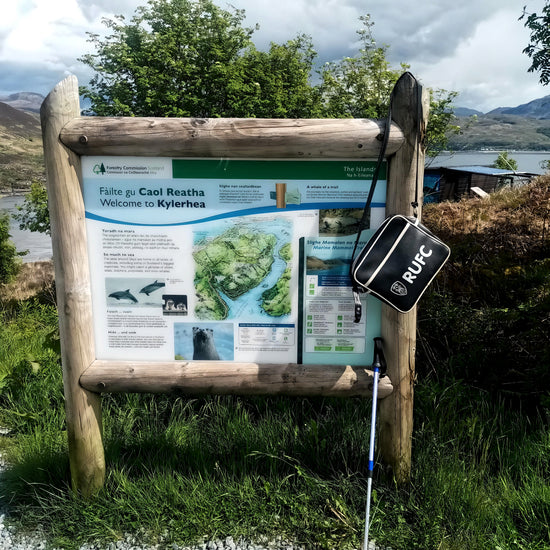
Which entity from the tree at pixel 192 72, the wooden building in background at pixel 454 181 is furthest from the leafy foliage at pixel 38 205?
the wooden building in background at pixel 454 181

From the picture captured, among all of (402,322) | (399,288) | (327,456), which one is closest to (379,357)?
(402,322)

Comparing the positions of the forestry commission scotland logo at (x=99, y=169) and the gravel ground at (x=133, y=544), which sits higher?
the forestry commission scotland logo at (x=99, y=169)

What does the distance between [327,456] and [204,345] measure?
41.7 inches

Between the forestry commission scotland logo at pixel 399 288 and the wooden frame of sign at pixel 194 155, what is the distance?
26cm

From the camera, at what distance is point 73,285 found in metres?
2.62

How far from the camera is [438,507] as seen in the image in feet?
8.40

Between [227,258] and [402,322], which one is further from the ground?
[227,258]

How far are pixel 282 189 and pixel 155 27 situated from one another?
401 inches

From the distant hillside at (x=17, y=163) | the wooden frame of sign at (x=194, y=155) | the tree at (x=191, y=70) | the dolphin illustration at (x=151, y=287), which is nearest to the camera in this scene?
the wooden frame of sign at (x=194, y=155)

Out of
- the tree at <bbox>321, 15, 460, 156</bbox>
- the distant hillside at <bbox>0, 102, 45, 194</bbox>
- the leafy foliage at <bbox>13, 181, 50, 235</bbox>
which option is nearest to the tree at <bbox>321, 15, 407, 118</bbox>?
the tree at <bbox>321, 15, 460, 156</bbox>

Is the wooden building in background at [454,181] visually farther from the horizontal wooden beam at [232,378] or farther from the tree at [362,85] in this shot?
the horizontal wooden beam at [232,378]

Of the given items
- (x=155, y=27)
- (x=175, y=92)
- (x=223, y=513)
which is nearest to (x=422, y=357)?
(x=223, y=513)

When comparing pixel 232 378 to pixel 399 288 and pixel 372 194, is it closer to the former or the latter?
pixel 399 288

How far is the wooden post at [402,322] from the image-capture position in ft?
8.04
